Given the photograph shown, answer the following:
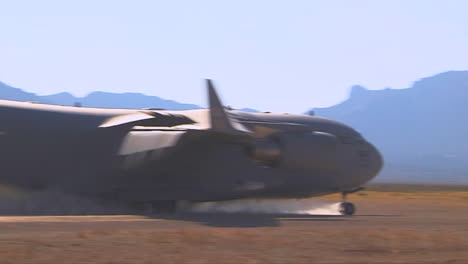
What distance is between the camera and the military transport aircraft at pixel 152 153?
29.3 m

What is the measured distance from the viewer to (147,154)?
100ft

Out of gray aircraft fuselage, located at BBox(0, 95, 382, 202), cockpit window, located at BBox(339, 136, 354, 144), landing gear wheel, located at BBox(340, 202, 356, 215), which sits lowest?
landing gear wheel, located at BBox(340, 202, 356, 215)

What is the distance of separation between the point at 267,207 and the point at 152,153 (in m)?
8.12

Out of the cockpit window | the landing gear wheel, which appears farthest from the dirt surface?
the cockpit window

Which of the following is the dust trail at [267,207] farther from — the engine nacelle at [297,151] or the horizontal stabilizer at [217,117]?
the horizontal stabilizer at [217,117]

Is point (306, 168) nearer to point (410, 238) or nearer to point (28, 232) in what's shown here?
point (410, 238)

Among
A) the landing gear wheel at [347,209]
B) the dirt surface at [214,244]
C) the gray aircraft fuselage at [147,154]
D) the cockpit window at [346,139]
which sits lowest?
the dirt surface at [214,244]

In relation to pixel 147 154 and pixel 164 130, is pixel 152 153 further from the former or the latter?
pixel 164 130

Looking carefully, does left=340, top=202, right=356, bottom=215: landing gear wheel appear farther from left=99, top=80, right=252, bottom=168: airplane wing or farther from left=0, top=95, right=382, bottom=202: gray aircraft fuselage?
left=99, top=80, right=252, bottom=168: airplane wing

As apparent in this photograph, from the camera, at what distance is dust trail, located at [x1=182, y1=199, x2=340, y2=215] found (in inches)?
1362

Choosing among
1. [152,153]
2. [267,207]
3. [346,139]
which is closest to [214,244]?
[152,153]

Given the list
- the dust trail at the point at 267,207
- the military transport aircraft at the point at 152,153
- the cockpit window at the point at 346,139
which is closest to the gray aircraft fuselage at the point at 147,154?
the military transport aircraft at the point at 152,153

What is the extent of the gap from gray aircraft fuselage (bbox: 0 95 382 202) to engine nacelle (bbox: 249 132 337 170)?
4 centimetres

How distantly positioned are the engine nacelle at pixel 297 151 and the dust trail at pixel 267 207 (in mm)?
3337
